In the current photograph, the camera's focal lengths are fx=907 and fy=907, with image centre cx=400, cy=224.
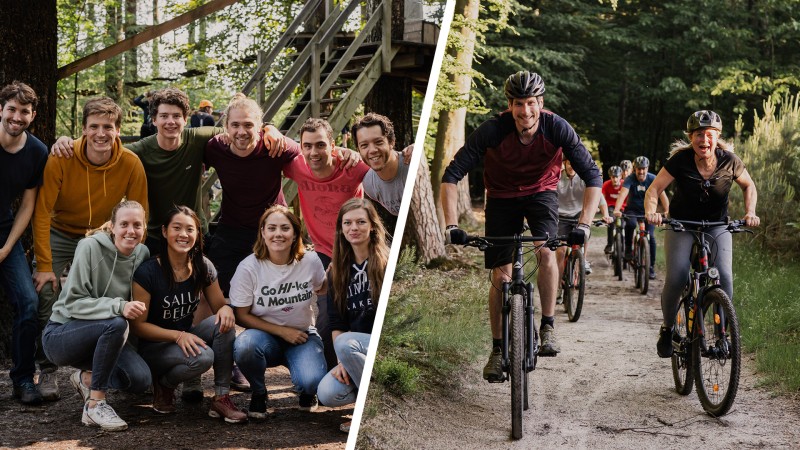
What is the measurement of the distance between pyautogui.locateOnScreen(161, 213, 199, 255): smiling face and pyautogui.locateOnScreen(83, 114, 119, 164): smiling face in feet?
1.19

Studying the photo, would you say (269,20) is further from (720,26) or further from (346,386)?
(720,26)

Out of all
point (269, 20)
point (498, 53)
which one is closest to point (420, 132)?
point (269, 20)

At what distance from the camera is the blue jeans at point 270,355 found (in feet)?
10.2

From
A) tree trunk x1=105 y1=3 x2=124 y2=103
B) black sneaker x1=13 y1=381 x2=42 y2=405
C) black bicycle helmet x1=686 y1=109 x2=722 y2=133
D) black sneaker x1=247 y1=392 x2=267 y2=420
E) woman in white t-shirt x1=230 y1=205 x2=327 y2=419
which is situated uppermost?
tree trunk x1=105 y1=3 x2=124 y2=103

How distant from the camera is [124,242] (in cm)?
319

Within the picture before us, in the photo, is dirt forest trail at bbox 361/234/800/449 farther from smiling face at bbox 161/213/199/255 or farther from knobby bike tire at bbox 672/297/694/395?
smiling face at bbox 161/213/199/255

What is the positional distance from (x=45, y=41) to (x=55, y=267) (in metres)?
1.35

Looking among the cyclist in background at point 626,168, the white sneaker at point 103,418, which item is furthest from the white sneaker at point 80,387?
the cyclist in background at point 626,168

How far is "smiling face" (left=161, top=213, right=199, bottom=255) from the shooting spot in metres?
3.26

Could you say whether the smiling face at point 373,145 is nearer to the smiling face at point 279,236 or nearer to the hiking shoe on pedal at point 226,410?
→ the smiling face at point 279,236

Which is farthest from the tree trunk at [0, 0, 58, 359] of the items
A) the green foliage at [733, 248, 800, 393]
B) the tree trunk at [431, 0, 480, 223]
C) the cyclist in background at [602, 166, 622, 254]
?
the cyclist in background at [602, 166, 622, 254]

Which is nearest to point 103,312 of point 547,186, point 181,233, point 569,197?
point 181,233

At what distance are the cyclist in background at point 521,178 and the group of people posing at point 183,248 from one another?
2.10 feet

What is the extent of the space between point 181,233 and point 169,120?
0.45 m
